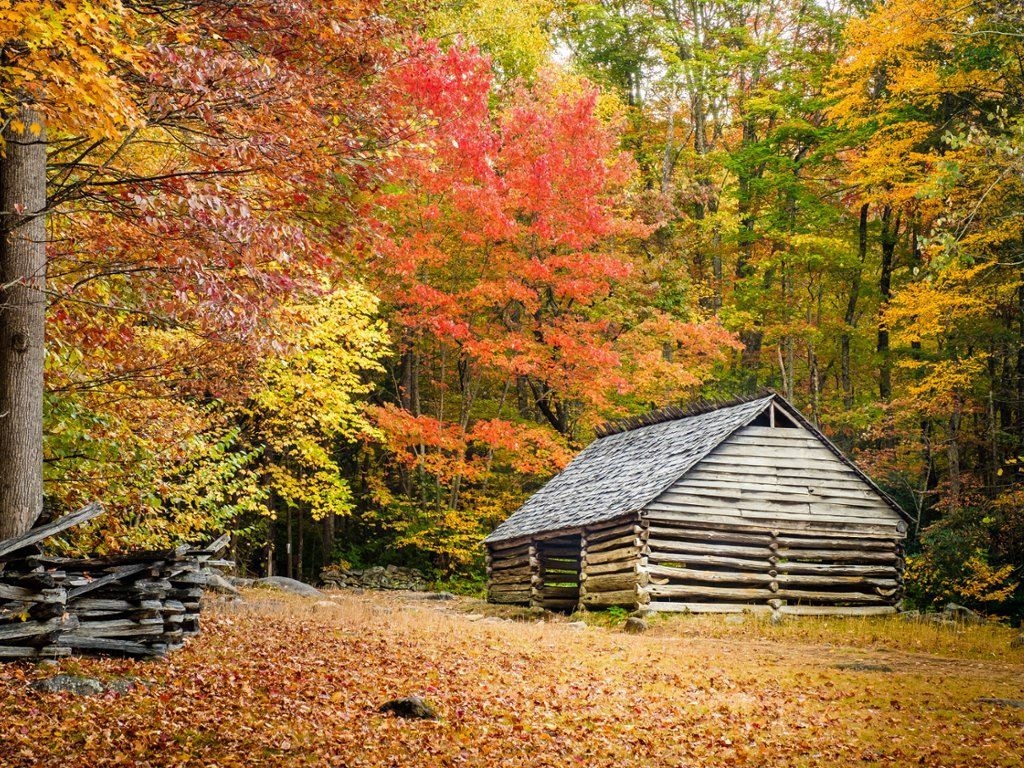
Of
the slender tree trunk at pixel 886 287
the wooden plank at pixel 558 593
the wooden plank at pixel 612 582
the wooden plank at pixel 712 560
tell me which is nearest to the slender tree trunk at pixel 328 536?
the wooden plank at pixel 558 593

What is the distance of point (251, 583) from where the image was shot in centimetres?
2514

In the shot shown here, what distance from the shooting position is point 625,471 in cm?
2441

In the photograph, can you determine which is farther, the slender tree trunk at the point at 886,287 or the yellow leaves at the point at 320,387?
the slender tree trunk at the point at 886,287

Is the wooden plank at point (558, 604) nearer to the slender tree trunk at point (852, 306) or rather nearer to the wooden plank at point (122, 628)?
the wooden plank at point (122, 628)

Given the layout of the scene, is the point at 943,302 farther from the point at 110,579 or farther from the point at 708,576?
the point at 110,579

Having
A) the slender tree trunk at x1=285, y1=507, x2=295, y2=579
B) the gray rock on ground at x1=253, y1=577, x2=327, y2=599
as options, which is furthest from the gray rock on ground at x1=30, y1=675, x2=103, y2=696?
the slender tree trunk at x1=285, y1=507, x2=295, y2=579

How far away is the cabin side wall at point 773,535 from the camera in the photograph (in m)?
21.6

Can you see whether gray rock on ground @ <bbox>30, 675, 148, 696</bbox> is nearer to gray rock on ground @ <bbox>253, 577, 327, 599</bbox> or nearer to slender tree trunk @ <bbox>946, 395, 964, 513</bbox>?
gray rock on ground @ <bbox>253, 577, 327, 599</bbox>

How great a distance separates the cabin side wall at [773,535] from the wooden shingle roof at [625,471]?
1.34 ft

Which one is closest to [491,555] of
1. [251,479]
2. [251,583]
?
[251,583]

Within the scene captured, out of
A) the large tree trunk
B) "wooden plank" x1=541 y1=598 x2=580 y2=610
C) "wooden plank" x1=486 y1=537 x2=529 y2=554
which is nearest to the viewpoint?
the large tree trunk

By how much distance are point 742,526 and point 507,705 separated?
12148 mm

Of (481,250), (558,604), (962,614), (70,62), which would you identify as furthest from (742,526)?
(70,62)

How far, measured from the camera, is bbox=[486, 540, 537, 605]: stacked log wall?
83.8ft
